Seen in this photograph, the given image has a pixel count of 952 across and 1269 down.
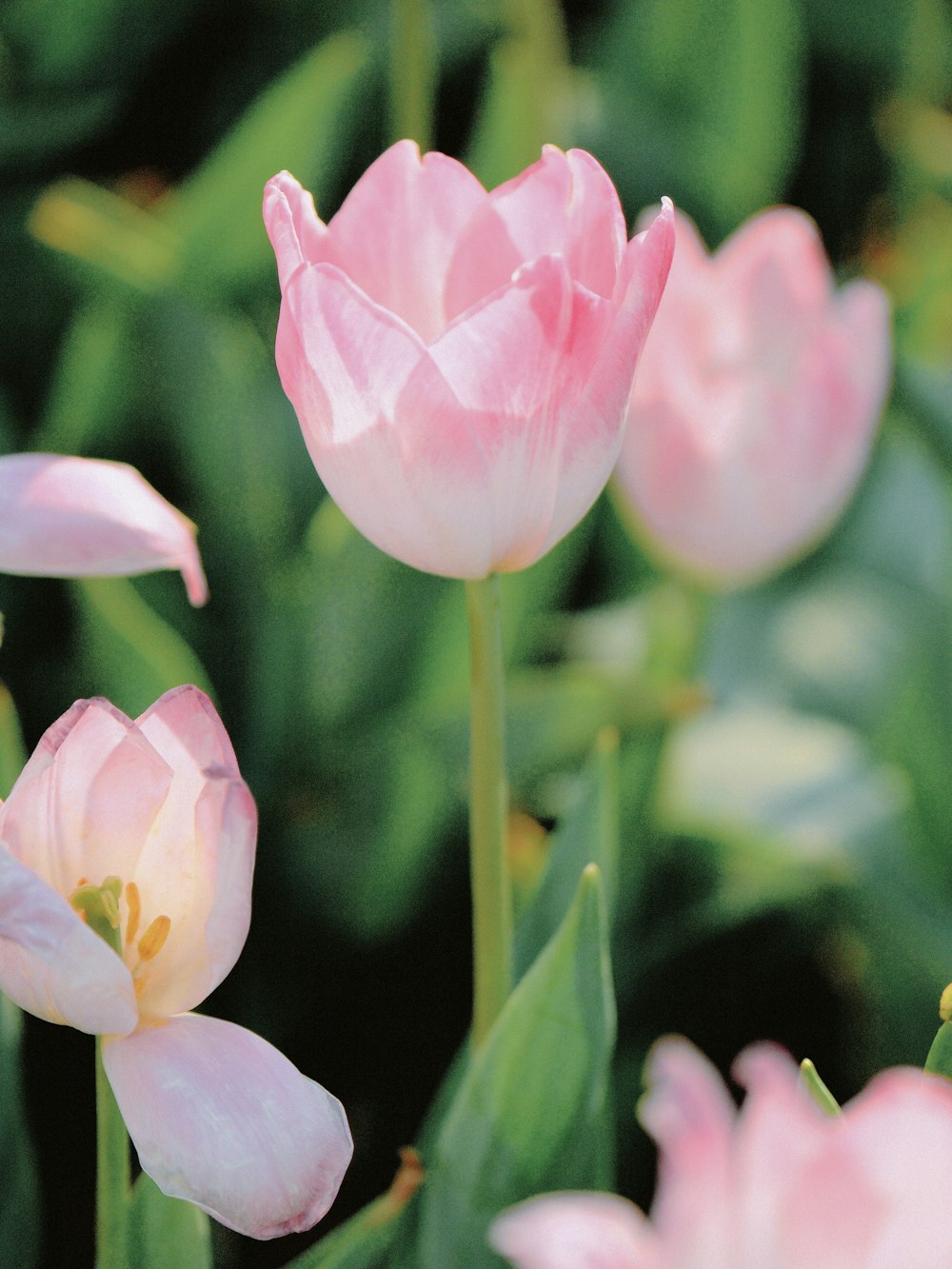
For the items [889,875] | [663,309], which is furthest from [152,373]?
[889,875]

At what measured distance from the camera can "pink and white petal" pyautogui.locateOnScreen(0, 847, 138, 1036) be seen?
0.22m

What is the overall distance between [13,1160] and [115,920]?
0.16 m

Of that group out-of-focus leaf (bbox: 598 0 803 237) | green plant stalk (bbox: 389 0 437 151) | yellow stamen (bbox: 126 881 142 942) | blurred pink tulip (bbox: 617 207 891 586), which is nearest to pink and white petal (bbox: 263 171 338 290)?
yellow stamen (bbox: 126 881 142 942)

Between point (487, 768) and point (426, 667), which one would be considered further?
point (426, 667)

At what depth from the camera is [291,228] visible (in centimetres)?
26

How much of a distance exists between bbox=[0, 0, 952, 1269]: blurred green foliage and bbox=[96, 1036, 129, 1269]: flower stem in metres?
0.17

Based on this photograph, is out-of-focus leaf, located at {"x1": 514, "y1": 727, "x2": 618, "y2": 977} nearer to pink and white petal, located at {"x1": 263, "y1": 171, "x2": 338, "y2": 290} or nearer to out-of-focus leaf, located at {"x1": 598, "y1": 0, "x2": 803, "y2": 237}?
pink and white petal, located at {"x1": 263, "y1": 171, "x2": 338, "y2": 290}

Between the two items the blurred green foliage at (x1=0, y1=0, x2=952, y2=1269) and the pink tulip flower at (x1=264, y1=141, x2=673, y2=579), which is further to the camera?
the blurred green foliage at (x1=0, y1=0, x2=952, y2=1269)

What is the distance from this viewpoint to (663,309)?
1.72 ft

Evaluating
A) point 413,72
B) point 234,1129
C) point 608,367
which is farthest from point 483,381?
point 413,72

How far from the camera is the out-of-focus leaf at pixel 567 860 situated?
1.25 ft

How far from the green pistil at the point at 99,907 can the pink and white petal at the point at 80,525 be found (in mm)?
55

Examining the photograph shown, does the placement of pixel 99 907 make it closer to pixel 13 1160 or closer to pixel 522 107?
pixel 13 1160

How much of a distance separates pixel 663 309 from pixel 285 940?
0.93ft
